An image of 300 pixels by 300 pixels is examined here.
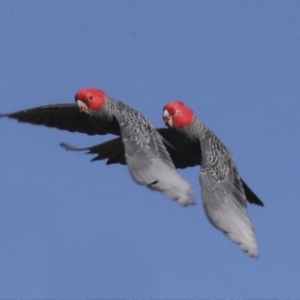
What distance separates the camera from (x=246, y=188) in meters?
8.99

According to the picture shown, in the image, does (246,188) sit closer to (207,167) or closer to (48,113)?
(207,167)

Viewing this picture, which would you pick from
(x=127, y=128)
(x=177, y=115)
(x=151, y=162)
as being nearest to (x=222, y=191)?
(x=151, y=162)

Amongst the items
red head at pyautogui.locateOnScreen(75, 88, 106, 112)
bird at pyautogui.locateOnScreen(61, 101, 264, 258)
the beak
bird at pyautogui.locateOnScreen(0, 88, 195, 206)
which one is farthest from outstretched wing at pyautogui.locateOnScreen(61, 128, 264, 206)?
red head at pyautogui.locateOnScreen(75, 88, 106, 112)

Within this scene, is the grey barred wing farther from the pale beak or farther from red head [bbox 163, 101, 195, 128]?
the pale beak

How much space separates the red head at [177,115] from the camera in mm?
8570

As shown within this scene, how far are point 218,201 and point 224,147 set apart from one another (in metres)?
0.72

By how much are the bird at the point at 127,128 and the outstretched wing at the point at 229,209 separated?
1.01ft

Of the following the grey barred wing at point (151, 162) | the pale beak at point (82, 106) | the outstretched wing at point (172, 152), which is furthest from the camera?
the outstretched wing at point (172, 152)

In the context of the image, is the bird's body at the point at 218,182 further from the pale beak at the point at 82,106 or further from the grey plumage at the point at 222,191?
the pale beak at the point at 82,106

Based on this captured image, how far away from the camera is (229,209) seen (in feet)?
26.3

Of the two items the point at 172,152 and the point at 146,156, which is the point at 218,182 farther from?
the point at 172,152

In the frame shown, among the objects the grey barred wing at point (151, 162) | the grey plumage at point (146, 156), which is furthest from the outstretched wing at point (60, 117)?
the grey barred wing at point (151, 162)

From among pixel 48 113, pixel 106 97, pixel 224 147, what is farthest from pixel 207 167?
pixel 48 113

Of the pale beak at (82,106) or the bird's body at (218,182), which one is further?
the pale beak at (82,106)
